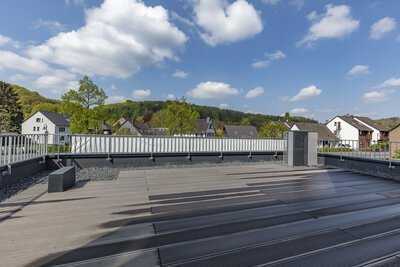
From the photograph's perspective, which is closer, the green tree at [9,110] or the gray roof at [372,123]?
the green tree at [9,110]

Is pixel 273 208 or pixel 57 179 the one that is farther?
pixel 57 179

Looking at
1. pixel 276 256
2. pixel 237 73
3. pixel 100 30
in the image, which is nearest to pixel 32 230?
pixel 276 256

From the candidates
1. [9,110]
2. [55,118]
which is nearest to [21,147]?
[9,110]

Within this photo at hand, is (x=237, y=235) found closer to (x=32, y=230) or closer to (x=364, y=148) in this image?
(x=32, y=230)

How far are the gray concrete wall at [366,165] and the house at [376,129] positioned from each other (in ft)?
139

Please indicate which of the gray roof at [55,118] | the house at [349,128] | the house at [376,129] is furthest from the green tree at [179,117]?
the house at [376,129]

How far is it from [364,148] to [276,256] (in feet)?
31.9

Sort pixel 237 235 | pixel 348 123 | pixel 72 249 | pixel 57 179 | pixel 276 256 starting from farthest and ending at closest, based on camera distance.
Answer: pixel 348 123 < pixel 57 179 < pixel 237 235 < pixel 72 249 < pixel 276 256

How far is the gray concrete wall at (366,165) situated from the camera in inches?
258

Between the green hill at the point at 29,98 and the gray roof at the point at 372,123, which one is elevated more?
the green hill at the point at 29,98

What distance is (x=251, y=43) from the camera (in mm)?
17062

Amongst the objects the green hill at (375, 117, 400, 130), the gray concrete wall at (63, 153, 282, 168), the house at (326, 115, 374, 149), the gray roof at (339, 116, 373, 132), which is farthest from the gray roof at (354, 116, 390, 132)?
the gray concrete wall at (63, 153, 282, 168)

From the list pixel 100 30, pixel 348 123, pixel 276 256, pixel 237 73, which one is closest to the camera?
pixel 276 256

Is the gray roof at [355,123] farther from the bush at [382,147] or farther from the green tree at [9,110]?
the green tree at [9,110]
